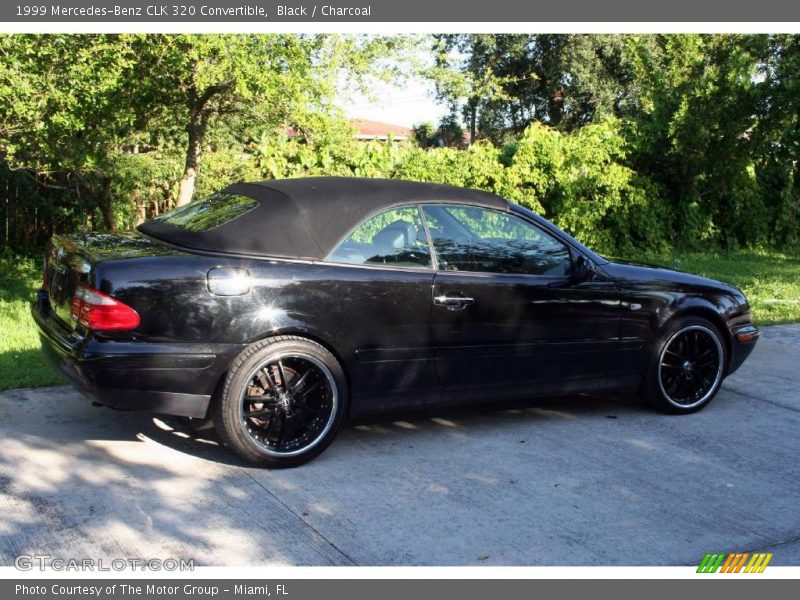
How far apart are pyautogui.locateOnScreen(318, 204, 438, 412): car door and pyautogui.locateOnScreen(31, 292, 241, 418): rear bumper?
671 millimetres

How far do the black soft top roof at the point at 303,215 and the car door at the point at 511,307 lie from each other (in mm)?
214

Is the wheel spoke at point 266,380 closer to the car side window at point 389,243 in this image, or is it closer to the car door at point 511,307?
the car side window at point 389,243

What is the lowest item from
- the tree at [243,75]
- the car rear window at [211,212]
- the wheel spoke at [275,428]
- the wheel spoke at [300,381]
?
the wheel spoke at [275,428]

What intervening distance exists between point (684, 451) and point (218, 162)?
26.1ft

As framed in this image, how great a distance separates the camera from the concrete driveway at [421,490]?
3918 millimetres

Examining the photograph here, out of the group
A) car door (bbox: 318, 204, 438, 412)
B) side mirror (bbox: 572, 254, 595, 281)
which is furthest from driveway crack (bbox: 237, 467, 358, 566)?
side mirror (bbox: 572, 254, 595, 281)

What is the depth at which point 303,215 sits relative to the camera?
503cm

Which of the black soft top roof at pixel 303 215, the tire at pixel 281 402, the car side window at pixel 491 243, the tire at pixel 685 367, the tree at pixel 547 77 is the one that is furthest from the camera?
the tree at pixel 547 77

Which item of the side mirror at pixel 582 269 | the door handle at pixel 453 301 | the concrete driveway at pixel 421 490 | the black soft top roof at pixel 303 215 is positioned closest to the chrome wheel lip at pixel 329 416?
the concrete driveway at pixel 421 490

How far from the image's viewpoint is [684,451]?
212 inches

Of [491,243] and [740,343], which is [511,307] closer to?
[491,243]

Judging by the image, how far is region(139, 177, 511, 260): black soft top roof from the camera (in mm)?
4871

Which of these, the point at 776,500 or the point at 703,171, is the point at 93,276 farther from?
the point at 703,171

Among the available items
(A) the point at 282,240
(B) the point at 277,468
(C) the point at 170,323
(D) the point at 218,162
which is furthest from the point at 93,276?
(D) the point at 218,162
